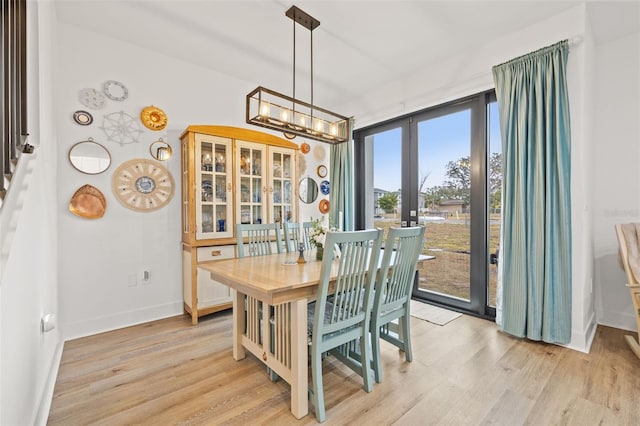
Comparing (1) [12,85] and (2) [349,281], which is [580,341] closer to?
(2) [349,281]

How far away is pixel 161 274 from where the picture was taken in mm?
3109

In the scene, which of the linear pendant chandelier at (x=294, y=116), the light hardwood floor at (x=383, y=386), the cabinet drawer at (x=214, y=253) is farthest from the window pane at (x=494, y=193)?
the cabinet drawer at (x=214, y=253)

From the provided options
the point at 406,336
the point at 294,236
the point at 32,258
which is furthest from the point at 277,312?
the point at 294,236

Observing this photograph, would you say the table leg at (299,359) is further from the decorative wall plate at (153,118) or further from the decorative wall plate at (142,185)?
the decorative wall plate at (153,118)

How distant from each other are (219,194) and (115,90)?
1384mm

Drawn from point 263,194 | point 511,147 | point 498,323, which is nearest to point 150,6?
point 263,194

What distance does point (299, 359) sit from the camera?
5.34 feet

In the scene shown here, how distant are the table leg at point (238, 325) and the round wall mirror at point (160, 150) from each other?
1789 millimetres

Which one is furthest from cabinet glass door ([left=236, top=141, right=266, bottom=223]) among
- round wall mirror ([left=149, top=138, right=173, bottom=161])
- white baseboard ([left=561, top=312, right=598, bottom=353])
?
white baseboard ([left=561, top=312, right=598, bottom=353])

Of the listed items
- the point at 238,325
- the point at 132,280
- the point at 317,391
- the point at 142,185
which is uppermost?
the point at 142,185

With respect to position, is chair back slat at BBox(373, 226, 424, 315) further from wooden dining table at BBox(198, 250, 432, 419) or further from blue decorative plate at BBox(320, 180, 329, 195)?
blue decorative plate at BBox(320, 180, 329, 195)

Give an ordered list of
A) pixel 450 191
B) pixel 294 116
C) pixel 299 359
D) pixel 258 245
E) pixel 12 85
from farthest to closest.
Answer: pixel 450 191, pixel 258 245, pixel 294 116, pixel 299 359, pixel 12 85

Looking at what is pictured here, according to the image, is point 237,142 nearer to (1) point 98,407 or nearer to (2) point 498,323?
(1) point 98,407

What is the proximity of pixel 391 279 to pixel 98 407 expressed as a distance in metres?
1.96
